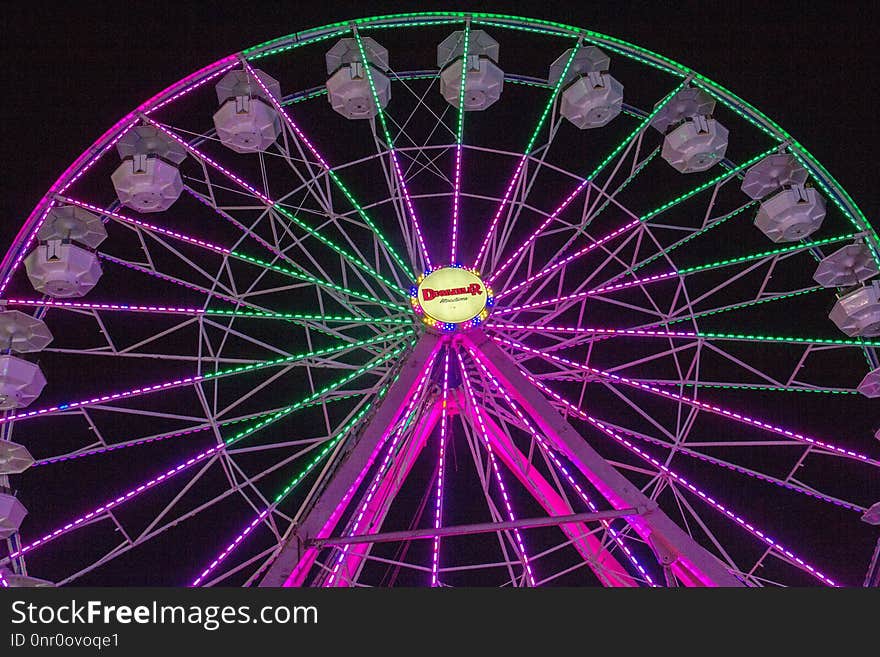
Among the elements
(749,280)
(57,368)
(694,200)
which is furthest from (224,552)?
(749,280)

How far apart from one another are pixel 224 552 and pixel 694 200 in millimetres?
10186

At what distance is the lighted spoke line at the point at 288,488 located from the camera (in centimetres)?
1143

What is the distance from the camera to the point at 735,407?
70.8 ft

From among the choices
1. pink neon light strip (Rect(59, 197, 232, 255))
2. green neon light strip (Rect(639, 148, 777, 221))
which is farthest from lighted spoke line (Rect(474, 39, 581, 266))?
pink neon light strip (Rect(59, 197, 232, 255))

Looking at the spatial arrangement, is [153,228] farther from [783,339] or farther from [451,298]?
[783,339]

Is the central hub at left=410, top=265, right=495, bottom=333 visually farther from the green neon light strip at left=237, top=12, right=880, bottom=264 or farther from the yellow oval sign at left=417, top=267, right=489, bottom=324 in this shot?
the green neon light strip at left=237, top=12, right=880, bottom=264

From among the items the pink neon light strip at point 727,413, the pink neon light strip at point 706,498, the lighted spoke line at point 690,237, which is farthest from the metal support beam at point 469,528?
the lighted spoke line at point 690,237

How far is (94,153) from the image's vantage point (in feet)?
41.2

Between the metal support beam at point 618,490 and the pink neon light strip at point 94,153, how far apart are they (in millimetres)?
4940

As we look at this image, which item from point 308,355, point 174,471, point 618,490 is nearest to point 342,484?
point 618,490

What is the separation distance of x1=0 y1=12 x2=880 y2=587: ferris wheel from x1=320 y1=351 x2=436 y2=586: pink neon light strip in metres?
0.06

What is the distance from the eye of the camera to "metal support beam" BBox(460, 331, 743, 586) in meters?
9.00

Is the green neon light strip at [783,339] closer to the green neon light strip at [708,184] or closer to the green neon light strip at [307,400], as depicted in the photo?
the green neon light strip at [708,184]

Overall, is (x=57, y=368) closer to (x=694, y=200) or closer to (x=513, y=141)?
(x=513, y=141)
